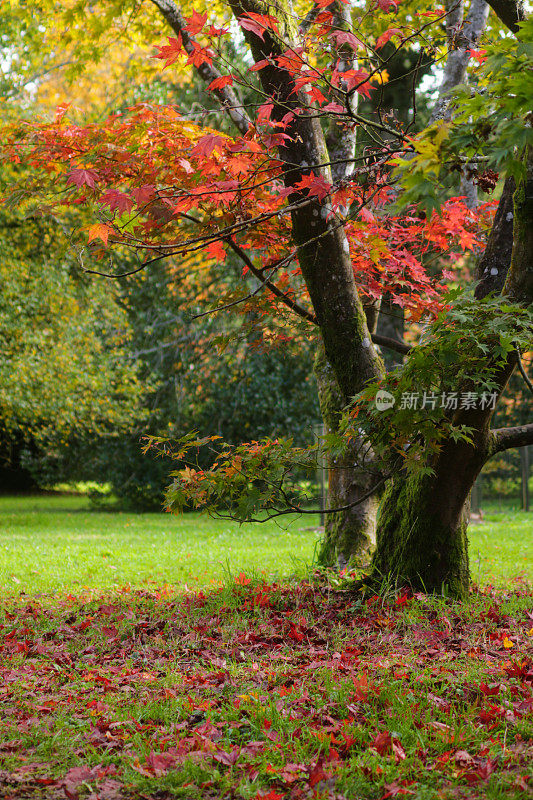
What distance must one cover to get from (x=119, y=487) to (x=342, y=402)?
1041cm

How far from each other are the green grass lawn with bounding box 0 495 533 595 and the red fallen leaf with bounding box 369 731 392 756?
1.54 m

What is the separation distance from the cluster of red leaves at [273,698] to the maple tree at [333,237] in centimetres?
77

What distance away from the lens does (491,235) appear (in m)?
4.46

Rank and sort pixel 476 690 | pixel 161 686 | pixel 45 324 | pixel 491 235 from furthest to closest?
pixel 45 324 → pixel 491 235 → pixel 161 686 → pixel 476 690

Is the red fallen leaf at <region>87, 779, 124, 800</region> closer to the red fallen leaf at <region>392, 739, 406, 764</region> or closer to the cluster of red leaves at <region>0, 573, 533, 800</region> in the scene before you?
the cluster of red leaves at <region>0, 573, 533, 800</region>

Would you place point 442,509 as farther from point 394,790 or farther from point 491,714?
point 394,790

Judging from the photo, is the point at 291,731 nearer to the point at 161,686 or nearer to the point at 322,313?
the point at 161,686

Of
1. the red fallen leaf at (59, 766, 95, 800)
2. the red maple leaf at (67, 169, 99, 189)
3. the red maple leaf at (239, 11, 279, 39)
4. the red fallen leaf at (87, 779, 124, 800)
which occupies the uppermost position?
the red maple leaf at (239, 11, 279, 39)

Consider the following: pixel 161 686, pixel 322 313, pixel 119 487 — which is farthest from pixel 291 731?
pixel 119 487

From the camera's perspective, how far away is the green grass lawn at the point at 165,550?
6.66 m

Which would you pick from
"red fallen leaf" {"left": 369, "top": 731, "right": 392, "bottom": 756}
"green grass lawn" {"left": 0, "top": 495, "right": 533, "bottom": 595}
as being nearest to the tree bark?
"green grass lawn" {"left": 0, "top": 495, "right": 533, "bottom": 595}

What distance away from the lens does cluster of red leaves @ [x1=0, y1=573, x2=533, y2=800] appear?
248cm

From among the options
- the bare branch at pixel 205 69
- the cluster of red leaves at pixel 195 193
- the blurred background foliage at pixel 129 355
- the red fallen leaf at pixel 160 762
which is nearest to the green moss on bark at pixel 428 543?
the cluster of red leaves at pixel 195 193

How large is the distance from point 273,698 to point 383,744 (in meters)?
0.68
